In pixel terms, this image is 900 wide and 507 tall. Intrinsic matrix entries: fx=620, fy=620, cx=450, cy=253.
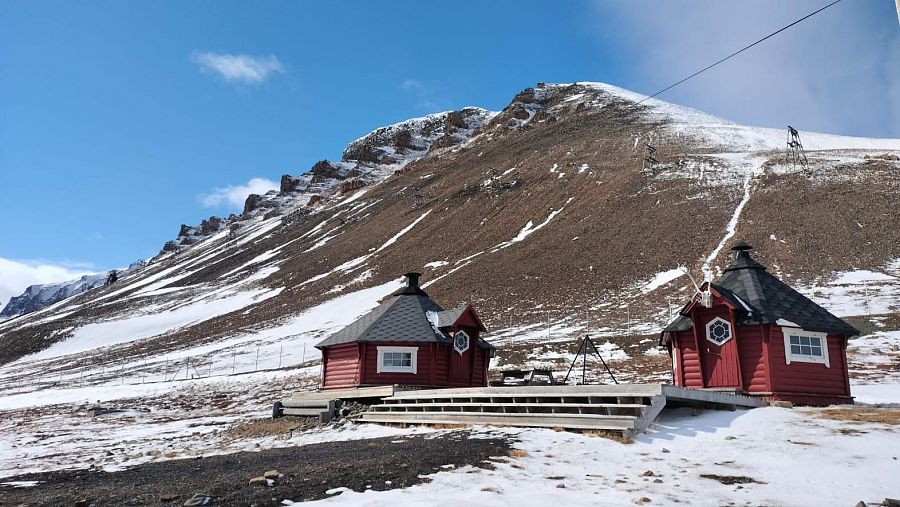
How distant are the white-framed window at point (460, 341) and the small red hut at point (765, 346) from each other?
925 cm

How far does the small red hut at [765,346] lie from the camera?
18625 mm

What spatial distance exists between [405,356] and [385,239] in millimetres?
61198

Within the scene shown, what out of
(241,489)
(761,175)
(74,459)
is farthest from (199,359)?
(761,175)

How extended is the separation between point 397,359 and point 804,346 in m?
14.6

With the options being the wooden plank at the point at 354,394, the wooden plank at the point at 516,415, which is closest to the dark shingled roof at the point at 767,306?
the wooden plank at the point at 516,415

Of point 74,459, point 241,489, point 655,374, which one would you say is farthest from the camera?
point 655,374

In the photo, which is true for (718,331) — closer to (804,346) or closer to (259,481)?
(804,346)

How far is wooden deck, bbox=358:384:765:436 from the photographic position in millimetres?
13212

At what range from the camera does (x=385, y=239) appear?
85.9 metres

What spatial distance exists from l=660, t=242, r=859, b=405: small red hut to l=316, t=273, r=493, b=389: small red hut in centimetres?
931

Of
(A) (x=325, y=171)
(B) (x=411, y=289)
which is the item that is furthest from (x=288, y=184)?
(B) (x=411, y=289)

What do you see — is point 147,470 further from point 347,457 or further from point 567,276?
point 567,276

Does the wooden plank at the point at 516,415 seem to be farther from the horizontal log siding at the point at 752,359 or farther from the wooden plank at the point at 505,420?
the horizontal log siding at the point at 752,359

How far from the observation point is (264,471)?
11.0 metres
